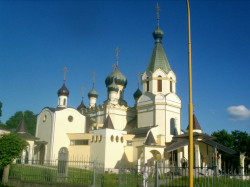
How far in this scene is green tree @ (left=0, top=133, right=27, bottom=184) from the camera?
16891mm

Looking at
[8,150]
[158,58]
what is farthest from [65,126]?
[8,150]

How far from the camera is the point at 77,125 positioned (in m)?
34.5

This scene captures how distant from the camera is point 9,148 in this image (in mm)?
17750

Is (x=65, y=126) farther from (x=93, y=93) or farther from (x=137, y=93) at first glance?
(x=93, y=93)

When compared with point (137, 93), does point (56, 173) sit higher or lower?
lower

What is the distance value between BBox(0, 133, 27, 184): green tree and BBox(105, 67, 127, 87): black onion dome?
2199cm

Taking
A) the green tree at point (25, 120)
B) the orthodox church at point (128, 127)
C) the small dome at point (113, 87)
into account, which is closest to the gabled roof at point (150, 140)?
the orthodox church at point (128, 127)

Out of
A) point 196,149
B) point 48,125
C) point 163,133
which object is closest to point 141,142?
point 163,133

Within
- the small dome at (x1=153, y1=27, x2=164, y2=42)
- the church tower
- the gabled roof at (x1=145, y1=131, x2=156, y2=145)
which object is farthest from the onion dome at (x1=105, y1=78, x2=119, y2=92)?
the gabled roof at (x1=145, y1=131, x2=156, y2=145)

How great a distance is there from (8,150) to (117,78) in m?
23.8

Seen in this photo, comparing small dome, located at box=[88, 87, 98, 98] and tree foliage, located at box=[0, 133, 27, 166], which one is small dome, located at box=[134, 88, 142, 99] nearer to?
small dome, located at box=[88, 87, 98, 98]

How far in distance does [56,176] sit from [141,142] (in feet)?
51.6

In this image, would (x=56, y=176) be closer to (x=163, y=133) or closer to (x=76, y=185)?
(x=76, y=185)

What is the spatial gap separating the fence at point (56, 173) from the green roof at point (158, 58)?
782 inches
